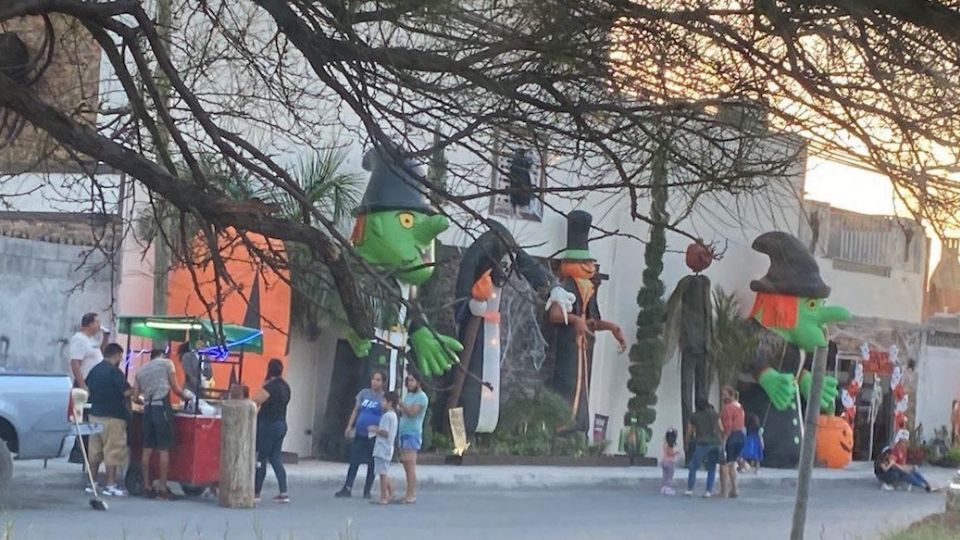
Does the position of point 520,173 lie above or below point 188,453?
above

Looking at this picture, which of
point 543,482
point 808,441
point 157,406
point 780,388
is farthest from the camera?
point 780,388

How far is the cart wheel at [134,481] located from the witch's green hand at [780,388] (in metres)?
14.8

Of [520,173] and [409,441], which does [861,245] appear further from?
[520,173]

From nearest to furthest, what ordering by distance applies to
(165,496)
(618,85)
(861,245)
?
(618,85) < (165,496) < (861,245)

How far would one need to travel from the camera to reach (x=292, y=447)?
2280 cm

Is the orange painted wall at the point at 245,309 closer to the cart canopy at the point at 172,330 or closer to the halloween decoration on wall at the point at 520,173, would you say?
the cart canopy at the point at 172,330

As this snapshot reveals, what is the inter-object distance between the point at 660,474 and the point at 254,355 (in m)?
8.19

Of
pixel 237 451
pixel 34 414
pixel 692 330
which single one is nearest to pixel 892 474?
pixel 692 330

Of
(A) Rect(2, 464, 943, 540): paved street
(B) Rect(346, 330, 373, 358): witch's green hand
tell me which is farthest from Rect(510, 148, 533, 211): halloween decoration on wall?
(B) Rect(346, 330, 373, 358): witch's green hand

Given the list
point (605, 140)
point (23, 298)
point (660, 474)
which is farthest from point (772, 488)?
point (605, 140)

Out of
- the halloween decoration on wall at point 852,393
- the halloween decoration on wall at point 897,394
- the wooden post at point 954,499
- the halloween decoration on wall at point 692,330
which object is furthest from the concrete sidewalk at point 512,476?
the wooden post at point 954,499

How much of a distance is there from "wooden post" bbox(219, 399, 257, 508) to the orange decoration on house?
17205 mm

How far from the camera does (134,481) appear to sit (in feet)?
57.2

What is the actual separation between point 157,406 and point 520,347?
33.1ft
